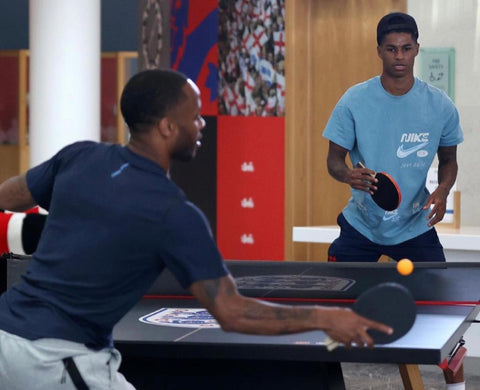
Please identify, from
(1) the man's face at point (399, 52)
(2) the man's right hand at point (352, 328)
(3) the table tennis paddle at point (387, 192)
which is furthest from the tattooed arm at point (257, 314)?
(1) the man's face at point (399, 52)

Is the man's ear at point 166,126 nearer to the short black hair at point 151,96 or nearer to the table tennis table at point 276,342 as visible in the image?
the short black hair at point 151,96

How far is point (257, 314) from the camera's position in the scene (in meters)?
2.07

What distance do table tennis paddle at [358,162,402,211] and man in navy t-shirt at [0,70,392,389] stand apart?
65.9 inches

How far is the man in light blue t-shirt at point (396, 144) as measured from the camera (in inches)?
159

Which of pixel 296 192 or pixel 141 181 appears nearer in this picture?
pixel 141 181

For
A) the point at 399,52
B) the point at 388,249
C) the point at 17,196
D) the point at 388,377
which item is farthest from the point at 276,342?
the point at 388,377

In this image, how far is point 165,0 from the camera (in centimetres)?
777

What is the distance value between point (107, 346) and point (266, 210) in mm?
4859

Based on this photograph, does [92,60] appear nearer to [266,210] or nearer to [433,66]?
[266,210]

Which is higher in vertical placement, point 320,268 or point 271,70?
point 271,70

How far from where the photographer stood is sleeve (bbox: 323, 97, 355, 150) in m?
4.08

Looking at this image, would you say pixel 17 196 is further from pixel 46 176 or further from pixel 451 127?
pixel 451 127

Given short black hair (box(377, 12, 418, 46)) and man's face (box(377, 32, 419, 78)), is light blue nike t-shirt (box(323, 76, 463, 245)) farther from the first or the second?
short black hair (box(377, 12, 418, 46))

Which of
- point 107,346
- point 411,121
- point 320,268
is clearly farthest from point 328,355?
point 411,121
